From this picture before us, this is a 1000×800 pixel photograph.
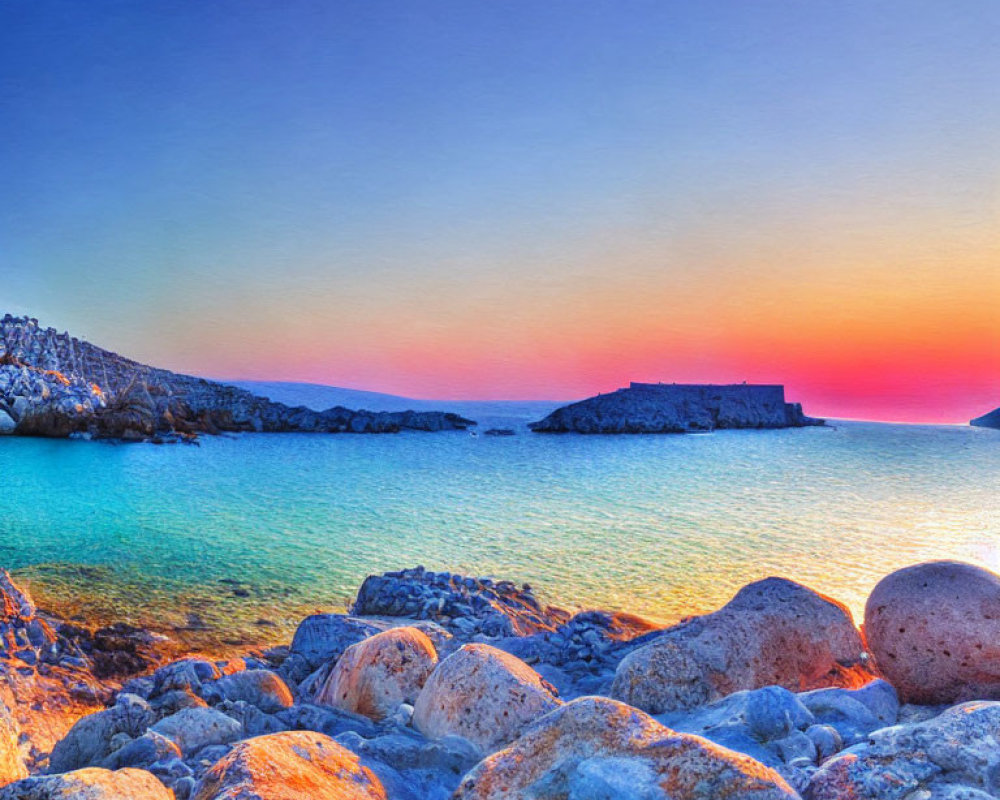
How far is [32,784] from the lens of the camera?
9.61 feet

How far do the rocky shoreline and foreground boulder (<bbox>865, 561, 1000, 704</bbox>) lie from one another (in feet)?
0.05

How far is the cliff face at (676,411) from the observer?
83000 mm

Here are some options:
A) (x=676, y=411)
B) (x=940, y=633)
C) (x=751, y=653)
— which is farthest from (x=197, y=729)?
(x=676, y=411)

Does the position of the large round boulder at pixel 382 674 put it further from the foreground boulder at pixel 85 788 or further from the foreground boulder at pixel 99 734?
the foreground boulder at pixel 85 788

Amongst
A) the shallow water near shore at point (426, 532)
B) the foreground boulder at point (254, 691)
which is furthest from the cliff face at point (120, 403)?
the foreground boulder at point (254, 691)

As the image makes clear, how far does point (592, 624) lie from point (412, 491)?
17.0 metres

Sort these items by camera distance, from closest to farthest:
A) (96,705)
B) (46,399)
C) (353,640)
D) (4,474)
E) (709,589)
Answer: (96,705), (353,640), (709,589), (4,474), (46,399)

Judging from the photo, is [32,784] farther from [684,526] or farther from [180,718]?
[684,526]

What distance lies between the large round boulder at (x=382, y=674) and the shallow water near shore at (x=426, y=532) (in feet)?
15.1

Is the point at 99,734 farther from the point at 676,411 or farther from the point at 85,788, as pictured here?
the point at 676,411

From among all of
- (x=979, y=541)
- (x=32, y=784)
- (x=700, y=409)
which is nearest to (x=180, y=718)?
(x=32, y=784)

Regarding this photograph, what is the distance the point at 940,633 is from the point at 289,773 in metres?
5.07

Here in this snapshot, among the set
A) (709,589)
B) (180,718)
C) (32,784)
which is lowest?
(709,589)

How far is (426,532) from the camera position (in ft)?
58.6
